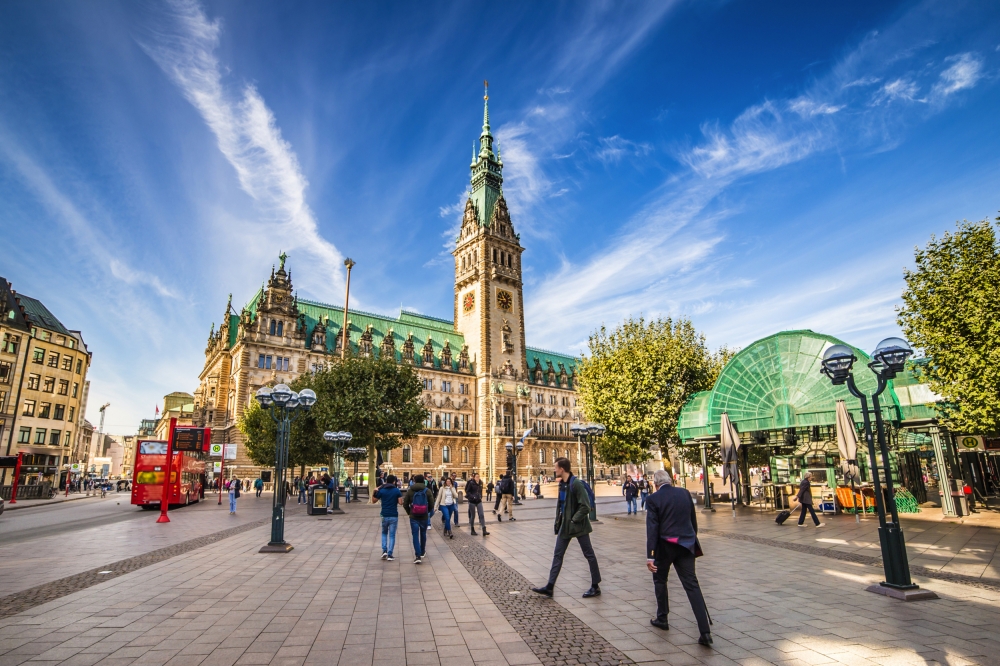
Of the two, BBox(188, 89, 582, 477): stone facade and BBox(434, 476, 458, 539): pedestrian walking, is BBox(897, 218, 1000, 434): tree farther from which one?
BBox(188, 89, 582, 477): stone facade

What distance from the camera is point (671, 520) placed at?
23.9 ft

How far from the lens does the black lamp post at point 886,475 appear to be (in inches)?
355

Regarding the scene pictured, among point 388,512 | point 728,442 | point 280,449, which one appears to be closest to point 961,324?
point 728,442

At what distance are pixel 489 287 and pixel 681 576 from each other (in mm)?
79691

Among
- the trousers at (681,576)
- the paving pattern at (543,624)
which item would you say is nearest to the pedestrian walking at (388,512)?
the paving pattern at (543,624)

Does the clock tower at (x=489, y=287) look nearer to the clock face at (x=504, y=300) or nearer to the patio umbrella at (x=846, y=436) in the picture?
the clock face at (x=504, y=300)

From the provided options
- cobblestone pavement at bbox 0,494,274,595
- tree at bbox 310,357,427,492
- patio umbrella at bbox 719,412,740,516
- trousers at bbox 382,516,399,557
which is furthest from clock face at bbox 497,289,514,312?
trousers at bbox 382,516,399,557

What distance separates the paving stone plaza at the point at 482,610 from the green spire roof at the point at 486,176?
81437 millimetres

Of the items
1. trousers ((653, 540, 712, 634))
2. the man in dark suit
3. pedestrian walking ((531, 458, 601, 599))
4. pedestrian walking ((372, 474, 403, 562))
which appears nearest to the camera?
trousers ((653, 540, 712, 634))

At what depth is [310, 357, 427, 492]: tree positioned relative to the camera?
39656 millimetres

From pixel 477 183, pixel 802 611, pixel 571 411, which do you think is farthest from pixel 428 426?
pixel 802 611

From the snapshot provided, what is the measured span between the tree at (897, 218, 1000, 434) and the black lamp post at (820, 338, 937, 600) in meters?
11.5

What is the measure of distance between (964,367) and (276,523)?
80.0 feet

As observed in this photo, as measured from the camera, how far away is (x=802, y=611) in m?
8.15
